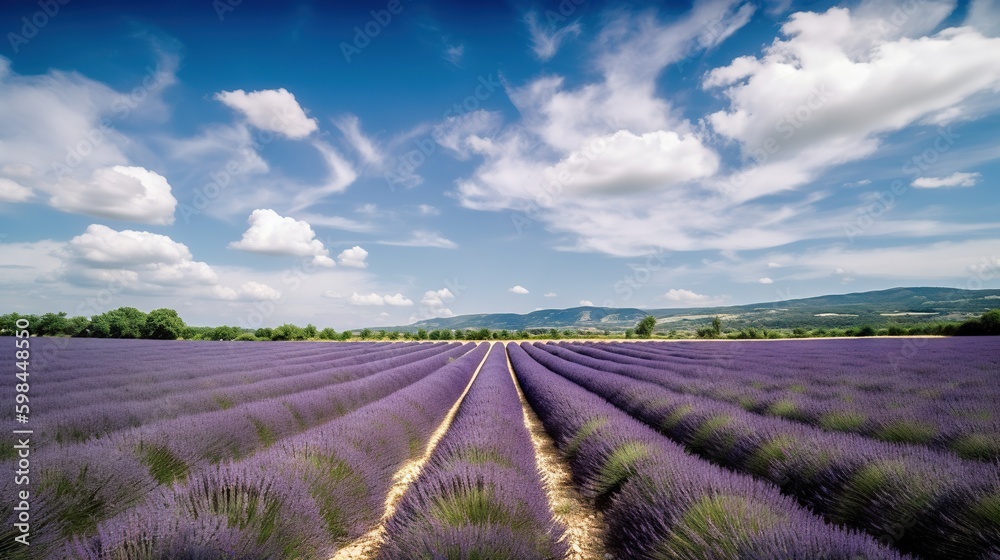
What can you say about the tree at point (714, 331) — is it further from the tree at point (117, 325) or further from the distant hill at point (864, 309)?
the tree at point (117, 325)

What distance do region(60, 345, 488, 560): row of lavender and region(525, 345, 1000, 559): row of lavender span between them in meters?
3.20

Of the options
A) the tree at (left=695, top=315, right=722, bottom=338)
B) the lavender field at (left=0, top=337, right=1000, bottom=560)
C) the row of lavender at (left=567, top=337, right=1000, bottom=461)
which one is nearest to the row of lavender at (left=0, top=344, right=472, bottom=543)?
the lavender field at (left=0, top=337, right=1000, bottom=560)

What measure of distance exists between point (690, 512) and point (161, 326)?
5212cm

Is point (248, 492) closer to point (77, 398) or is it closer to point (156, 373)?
point (77, 398)

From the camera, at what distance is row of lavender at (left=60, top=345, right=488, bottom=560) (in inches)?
64.1

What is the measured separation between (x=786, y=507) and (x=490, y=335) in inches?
2224

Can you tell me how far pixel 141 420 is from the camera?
4.75m

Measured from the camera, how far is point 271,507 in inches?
85.2

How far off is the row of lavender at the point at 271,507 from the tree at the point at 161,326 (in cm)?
4840

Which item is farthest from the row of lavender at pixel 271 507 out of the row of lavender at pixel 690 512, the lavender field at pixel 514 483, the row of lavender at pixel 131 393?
the row of lavender at pixel 131 393

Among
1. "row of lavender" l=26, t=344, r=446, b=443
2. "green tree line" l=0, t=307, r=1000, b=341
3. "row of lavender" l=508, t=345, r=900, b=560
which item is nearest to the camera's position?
"row of lavender" l=508, t=345, r=900, b=560

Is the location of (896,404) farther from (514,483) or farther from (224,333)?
(224,333)

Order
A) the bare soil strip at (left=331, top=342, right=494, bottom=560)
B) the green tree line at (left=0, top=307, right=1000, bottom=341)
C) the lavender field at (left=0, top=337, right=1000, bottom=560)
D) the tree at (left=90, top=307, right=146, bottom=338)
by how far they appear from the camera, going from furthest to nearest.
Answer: the tree at (left=90, top=307, right=146, bottom=338)
the green tree line at (left=0, top=307, right=1000, bottom=341)
the bare soil strip at (left=331, top=342, right=494, bottom=560)
the lavender field at (left=0, top=337, right=1000, bottom=560)

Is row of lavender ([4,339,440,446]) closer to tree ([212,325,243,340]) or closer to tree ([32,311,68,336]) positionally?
tree ([32,311,68,336])
